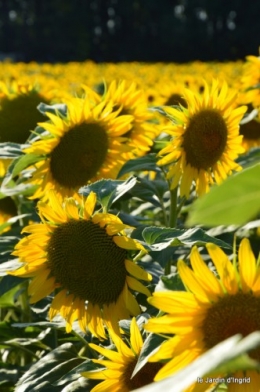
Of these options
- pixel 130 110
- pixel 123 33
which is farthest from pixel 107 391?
pixel 123 33

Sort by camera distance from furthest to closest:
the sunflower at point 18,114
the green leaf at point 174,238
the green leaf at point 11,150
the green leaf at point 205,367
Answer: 1. the sunflower at point 18,114
2. the green leaf at point 11,150
3. the green leaf at point 174,238
4. the green leaf at point 205,367

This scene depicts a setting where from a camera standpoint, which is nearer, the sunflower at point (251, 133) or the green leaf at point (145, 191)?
the green leaf at point (145, 191)

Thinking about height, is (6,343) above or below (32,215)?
below

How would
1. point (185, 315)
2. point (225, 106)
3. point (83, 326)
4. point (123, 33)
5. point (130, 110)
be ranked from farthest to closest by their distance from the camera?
point (123, 33), point (130, 110), point (225, 106), point (83, 326), point (185, 315)

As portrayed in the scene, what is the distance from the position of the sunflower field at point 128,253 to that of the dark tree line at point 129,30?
2768cm

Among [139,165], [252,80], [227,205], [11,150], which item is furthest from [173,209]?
[227,205]

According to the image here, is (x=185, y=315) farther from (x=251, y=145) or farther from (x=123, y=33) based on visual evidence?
(x=123, y=33)

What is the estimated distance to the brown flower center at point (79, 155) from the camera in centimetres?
194

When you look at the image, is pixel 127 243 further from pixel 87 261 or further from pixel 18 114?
pixel 18 114

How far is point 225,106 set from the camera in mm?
1921

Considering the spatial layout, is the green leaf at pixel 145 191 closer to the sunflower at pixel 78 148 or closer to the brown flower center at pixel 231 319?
the sunflower at pixel 78 148

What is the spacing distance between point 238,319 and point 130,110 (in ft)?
4.81

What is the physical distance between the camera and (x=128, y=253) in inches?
53.6

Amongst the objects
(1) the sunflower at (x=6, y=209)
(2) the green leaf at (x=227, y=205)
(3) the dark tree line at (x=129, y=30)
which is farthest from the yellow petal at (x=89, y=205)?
(3) the dark tree line at (x=129, y=30)
